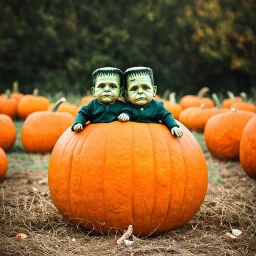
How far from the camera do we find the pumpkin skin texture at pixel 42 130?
704 centimetres

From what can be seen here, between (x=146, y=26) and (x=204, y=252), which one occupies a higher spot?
(x=146, y=26)

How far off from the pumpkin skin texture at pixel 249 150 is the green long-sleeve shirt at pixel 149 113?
7.23ft

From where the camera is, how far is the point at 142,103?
3.20m

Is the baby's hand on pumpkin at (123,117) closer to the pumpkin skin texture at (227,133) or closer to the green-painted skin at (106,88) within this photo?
the green-painted skin at (106,88)

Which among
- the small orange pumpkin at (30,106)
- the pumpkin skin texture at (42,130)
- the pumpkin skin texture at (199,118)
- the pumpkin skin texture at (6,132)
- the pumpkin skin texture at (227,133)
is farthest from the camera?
the small orange pumpkin at (30,106)

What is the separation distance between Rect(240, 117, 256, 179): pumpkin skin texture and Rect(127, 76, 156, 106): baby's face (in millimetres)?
2380

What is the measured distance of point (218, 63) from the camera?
1891 cm

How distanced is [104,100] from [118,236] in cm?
114

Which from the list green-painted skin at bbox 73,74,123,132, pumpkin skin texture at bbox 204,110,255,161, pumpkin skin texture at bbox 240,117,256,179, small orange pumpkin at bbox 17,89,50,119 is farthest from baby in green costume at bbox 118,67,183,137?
small orange pumpkin at bbox 17,89,50,119

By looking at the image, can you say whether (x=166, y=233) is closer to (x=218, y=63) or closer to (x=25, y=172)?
(x=25, y=172)

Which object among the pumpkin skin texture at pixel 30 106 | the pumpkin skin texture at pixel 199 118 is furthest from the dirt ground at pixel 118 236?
the pumpkin skin texture at pixel 30 106

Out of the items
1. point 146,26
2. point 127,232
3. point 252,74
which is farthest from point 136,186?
point 146,26

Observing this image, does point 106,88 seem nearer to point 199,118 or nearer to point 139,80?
point 139,80

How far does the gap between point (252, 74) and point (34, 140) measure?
42.6 feet
